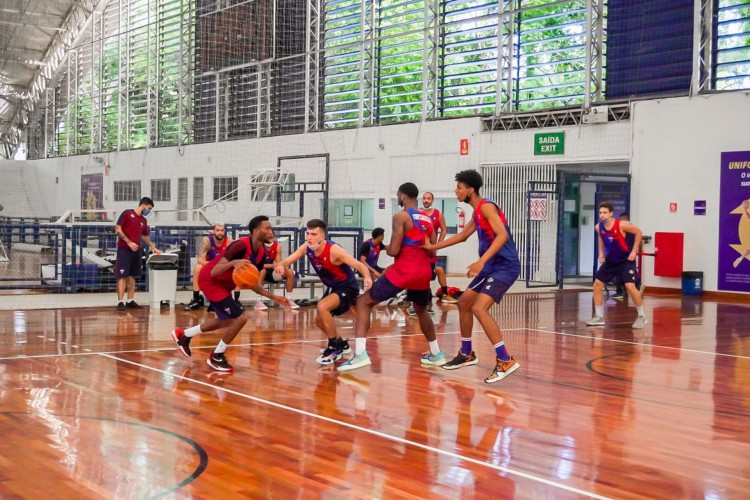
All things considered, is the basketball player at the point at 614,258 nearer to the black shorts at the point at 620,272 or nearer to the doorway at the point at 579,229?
the black shorts at the point at 620,272

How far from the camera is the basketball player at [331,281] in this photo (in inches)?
347

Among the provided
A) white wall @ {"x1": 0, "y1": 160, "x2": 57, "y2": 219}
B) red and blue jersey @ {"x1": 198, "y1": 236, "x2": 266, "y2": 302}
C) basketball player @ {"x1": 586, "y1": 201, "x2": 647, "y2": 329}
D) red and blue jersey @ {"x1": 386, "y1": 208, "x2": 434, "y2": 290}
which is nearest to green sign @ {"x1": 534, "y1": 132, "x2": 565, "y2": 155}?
basketball player @ {"x1": 586, "y1": 201, "x2": 647, "y2": 329}

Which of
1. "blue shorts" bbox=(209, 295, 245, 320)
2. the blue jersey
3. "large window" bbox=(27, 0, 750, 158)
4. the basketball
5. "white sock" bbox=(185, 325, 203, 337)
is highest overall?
"large window" bbox=(27, 0, 750, 158)

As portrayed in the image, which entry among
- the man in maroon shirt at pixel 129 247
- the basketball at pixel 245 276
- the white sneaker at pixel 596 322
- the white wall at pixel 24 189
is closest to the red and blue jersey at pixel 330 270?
the basketball at pixel 245 276

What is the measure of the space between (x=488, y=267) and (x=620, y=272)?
16.4 feet

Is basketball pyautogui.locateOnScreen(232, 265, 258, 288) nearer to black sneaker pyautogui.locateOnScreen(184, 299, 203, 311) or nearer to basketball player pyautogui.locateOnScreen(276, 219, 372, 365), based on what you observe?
basketball player pyautogui.locateOnScreen(276, 219, 372, 365)

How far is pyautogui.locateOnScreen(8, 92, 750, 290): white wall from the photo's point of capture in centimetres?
1856

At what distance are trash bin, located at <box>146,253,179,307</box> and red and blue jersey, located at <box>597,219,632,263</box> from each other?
6786 millimetres

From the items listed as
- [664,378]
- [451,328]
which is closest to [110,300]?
[451,328]

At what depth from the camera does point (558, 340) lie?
36.9 feet

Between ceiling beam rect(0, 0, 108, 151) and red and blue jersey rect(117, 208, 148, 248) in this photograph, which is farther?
ceiling beam rect(0, 0, 108, 151)

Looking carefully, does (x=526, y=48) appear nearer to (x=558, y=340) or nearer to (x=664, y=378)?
(x=558, y=340)

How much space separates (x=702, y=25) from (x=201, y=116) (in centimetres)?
1900

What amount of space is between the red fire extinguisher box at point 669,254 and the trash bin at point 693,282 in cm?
27
